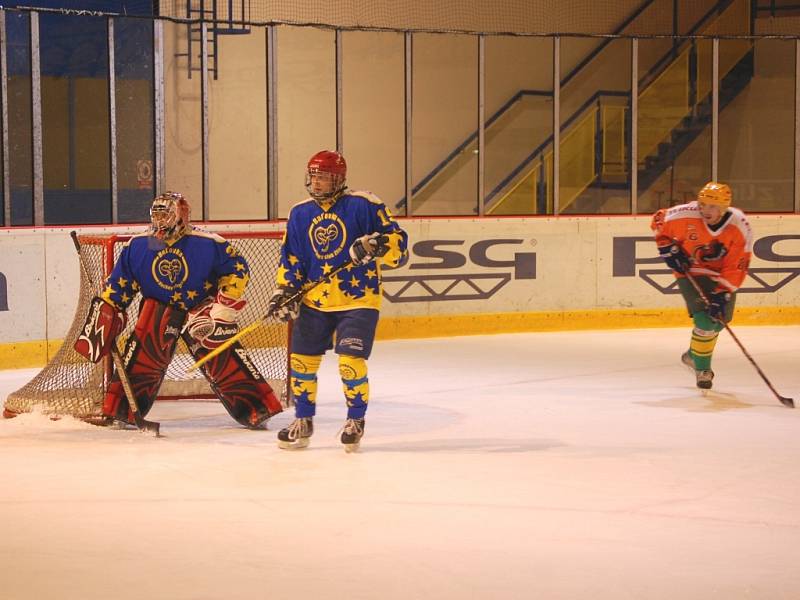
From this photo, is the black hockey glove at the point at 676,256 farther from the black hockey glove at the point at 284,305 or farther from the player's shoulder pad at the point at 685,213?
the black hockey glove at the point at 284,305

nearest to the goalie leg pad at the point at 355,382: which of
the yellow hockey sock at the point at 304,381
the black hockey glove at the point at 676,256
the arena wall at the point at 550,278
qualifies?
the yellow hockey sock at the point at 304,381

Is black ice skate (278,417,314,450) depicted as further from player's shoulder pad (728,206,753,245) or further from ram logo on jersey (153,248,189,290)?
player's shoulder pad (728,206,753,245)

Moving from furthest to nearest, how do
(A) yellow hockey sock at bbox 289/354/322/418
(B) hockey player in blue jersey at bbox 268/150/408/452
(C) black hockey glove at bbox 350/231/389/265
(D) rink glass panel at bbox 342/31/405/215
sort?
(D) rink glass panel at bbox 342/31/405/215
(A) yellow hockey sock at bbox 289/354/322/418
(B) hockey player in blue jersey at bbox 268/150/408/452
(C) black hockey glove at bbox 350/231/389/265

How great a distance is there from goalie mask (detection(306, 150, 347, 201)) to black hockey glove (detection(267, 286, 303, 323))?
1.37 ft

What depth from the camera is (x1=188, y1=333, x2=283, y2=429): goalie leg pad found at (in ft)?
19.8

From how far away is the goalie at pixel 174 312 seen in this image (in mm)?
5879

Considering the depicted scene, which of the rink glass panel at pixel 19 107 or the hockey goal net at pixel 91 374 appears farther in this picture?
the rink glass panel at pixel 19 107

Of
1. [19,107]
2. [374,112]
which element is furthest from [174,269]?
[374,112]

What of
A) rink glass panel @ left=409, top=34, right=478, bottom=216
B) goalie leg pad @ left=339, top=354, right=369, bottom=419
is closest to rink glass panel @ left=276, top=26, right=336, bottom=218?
rink glass panel @ left=409, top=34, right=478, bottom=216

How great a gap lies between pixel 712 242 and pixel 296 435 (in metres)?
2.83

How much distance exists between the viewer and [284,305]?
18.2 feet

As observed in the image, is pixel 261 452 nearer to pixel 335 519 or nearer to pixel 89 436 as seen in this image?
pixel 89 436

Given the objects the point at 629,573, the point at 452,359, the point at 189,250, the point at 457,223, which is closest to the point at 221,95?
the point at 457,223

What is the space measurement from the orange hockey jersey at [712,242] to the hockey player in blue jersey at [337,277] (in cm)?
230
